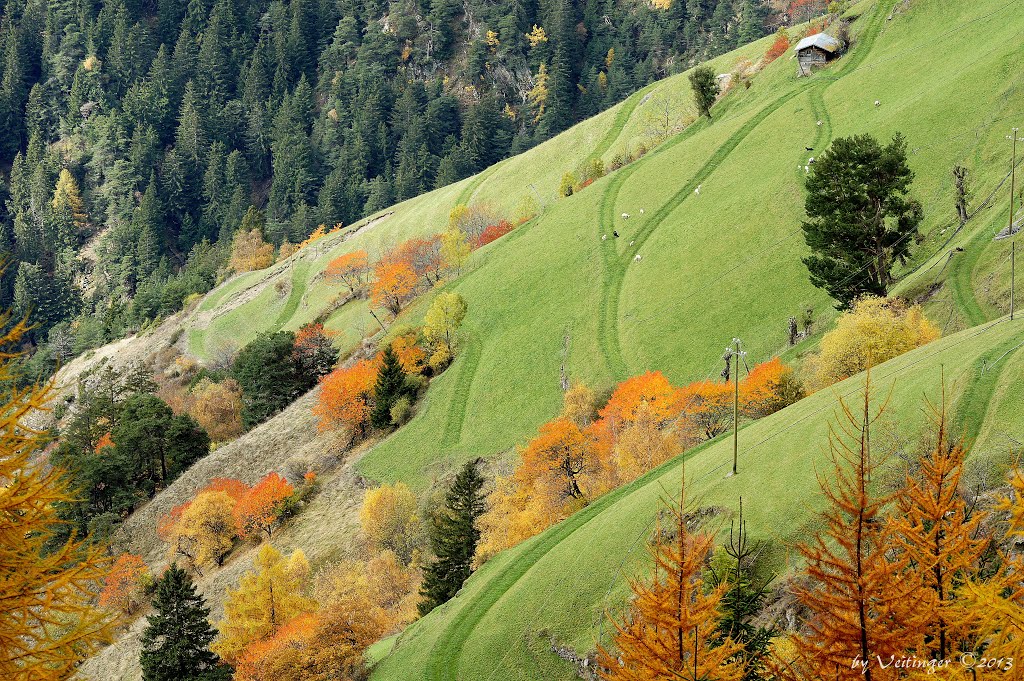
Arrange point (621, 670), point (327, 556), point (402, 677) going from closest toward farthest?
1. point (621, 670)
2. point (402, 677)
3. point (327, 556)

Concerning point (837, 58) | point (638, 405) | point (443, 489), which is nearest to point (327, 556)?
point (443, 489)

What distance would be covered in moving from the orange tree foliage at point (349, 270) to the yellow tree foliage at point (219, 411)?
71.3 ft

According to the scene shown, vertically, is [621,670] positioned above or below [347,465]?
above

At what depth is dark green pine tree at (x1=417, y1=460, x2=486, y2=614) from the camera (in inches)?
2437

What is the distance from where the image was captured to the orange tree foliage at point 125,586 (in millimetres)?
86375

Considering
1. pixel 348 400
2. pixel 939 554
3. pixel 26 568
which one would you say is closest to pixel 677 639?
pixel 939 554

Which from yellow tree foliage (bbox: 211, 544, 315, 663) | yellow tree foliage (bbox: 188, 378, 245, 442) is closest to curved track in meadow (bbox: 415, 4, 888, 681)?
yellow tree foliage (bbox: 211, 544, 315, 663)

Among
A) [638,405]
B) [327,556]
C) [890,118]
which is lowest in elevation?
[327,556]

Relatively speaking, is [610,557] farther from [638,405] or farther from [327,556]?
[327,556]

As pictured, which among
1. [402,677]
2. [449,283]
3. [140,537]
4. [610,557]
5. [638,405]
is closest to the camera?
[610,557]

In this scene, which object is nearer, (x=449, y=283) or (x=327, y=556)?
(x=327, y=556)

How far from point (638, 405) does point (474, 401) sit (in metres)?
25.7

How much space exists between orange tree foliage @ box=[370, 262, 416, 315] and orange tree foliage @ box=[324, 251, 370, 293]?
15.9 metres

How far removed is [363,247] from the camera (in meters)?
153
